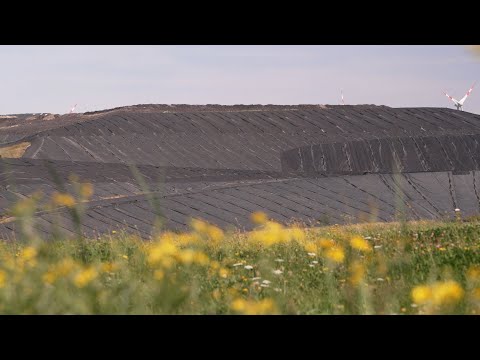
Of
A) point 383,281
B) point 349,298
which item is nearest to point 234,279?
point 383,281

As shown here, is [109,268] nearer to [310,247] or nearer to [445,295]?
[310,247]

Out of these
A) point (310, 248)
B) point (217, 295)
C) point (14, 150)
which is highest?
point (14, 150)

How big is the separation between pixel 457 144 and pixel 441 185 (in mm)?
12257

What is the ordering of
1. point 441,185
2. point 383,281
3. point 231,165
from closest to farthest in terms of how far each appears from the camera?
point 383,281 < point 441,185 < point 231,165

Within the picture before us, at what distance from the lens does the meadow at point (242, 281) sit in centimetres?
355

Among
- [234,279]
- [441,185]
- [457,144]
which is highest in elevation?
[457,144]

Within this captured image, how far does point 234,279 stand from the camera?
526 centimetres

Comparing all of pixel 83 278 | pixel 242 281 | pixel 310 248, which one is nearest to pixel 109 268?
pixel 242 281

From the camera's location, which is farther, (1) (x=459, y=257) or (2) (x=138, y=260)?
(1) (x=459, y=257)

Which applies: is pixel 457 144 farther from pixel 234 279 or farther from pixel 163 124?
pixel 234 279

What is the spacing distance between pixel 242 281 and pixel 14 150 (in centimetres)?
2466

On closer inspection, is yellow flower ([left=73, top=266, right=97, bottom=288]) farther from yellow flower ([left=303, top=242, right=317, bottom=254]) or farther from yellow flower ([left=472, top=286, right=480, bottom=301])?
yellow flower ([left=303, top=242, right=317, bottom=254])

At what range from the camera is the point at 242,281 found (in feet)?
17.5

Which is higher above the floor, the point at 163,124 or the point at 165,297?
the point at 163,124
